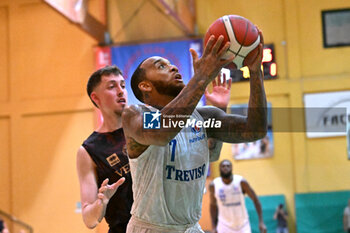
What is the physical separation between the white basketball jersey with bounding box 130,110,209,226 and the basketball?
1.82 ft

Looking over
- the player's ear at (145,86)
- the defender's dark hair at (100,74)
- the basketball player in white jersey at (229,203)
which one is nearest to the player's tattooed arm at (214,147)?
the player's ear at (145,86)

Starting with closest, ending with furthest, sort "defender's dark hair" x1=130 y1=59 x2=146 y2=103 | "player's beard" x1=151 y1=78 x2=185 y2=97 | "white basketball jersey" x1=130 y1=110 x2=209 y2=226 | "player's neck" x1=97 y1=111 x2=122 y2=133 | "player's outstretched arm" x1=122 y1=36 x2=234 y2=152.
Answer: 1. "player's outstretched arm" x1=122 y1=36 x2=234 y2=152
2. "white basketball jersey" x1=130 y1=110 x2=209 y2=226
3. "player's beard" x1=151 y1=78 x2=185 y2=97
4. "defender's dark hair" x1=130 y1=59 x2=146 y2=103
5. "player's neck" x1=97 y1=111 x2=122 y2=133

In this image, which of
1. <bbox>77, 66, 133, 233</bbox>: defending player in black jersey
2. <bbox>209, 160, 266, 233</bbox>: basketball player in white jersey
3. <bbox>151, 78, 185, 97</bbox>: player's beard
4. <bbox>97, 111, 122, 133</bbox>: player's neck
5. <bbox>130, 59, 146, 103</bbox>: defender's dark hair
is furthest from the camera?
<bbox>209, 160, 266, 233</bbox>: basketball player in white jersey

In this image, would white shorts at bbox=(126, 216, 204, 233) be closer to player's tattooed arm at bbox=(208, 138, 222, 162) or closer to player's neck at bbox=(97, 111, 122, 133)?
player's tattooed arm at bbox=(208, 138, 222, 162)

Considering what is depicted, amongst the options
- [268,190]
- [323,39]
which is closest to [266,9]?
[323,39]

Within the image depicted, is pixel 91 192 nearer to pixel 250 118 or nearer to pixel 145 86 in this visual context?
pixel 145 86

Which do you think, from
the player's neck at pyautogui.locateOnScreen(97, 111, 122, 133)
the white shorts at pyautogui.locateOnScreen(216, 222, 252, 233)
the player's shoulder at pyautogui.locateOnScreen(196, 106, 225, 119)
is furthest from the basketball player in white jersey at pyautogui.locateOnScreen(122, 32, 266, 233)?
the white shorts at pyautogui.locateOnScreen(216, 222, 252, 233)

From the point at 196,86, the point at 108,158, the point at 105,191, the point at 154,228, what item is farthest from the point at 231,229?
the point at 196,86

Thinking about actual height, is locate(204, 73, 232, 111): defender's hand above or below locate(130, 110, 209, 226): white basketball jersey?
above

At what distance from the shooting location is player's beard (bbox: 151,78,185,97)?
2.89m

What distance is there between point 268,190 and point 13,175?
18.3 ft

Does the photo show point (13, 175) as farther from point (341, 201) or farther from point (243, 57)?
point (243, 57)

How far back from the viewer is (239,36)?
2676 millimetres

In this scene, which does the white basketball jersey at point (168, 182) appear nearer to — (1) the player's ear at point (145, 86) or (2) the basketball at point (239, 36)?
(1) the player's ear at point (145, 86)
